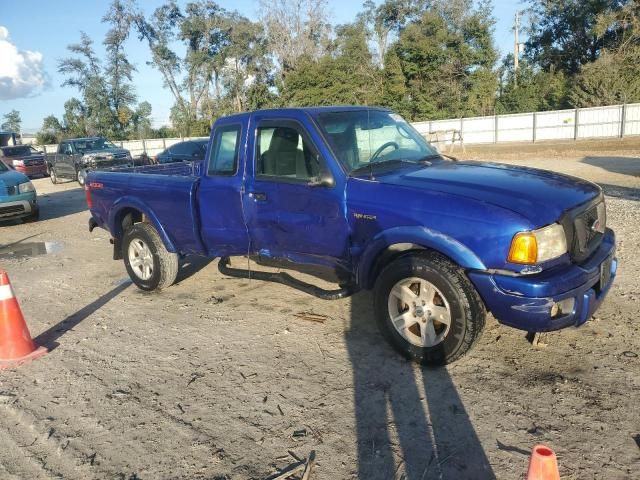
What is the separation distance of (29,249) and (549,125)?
31541mm

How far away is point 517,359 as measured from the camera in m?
4.02

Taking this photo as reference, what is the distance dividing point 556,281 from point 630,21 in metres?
43.3

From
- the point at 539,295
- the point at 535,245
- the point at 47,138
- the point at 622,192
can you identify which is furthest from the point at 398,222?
the point at 47,138

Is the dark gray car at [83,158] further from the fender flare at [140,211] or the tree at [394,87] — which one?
the tree at [394,87]

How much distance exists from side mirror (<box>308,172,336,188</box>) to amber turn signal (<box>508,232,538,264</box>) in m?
1.51

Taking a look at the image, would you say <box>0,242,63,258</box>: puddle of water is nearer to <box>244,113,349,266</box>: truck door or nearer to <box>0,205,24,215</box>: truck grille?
<box>0,205,24,215</box>: truck grille

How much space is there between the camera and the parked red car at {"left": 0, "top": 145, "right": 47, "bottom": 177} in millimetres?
26938

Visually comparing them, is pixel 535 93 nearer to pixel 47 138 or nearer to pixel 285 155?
pixel 285 155

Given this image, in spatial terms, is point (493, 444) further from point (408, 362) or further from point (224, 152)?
point (224, 152)

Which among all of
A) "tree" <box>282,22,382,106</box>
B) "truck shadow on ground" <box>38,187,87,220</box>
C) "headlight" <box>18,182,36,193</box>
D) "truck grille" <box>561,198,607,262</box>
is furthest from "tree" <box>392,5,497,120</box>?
"truck grille" <box>561,198,607,262</box>

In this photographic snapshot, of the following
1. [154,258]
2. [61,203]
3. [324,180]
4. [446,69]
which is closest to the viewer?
[324,180]

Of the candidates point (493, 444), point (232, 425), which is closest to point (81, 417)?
point (232, 425)

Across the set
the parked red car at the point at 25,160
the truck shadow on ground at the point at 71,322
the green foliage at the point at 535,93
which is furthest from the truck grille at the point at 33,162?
the green foliage at the point at 535,93

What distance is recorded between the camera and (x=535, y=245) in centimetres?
338
